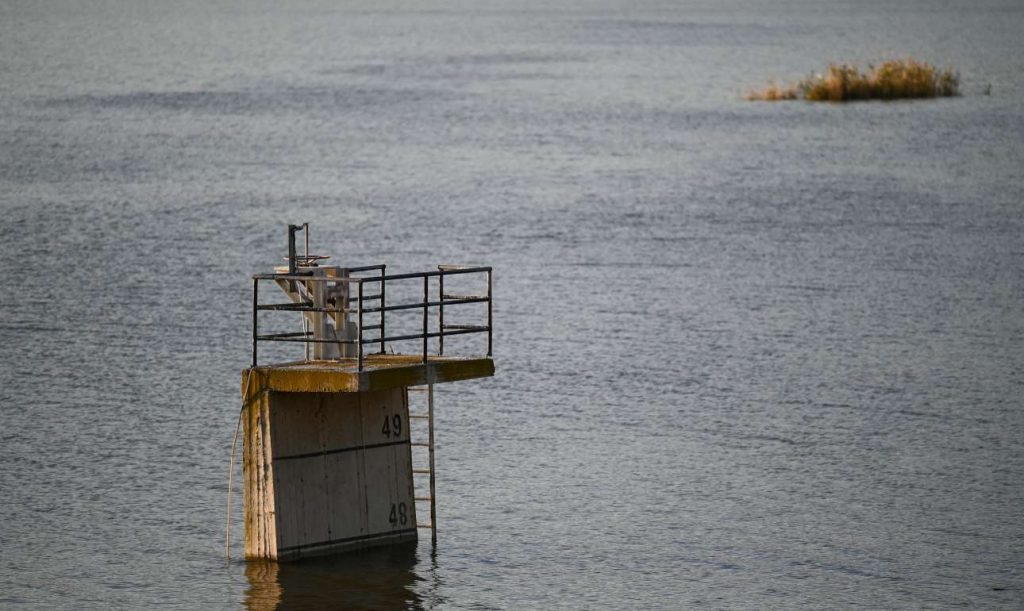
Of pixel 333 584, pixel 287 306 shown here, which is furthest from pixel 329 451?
pixel 287 306

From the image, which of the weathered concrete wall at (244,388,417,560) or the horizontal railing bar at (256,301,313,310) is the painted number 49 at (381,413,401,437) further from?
the horizontal railing bar at (256,301,313,310)

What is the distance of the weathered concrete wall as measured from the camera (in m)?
22.6

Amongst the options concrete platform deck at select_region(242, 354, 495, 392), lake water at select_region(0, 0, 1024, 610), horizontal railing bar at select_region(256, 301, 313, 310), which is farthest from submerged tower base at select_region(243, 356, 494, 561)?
horizontal railing bar at select_region(256, 301, 313, 310)

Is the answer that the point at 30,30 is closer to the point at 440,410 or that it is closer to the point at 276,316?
the point at 276,316

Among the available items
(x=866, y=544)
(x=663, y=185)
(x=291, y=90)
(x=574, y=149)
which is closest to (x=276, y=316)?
(x=866, y=544)

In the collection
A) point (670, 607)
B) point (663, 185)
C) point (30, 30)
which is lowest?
point (670, 607)

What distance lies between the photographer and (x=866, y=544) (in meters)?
26.3

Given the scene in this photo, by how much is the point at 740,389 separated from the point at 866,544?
10.4 meters

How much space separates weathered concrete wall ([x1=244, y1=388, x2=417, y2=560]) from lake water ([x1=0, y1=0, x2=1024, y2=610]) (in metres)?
0.48

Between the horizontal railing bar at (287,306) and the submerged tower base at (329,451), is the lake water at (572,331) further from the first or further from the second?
the horizontal railing bar at (287,306)

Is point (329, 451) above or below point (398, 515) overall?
above

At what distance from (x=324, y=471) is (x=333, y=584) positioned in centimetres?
148

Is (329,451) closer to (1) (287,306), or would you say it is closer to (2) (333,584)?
(2) (333,584)

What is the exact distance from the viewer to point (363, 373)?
855 inches
